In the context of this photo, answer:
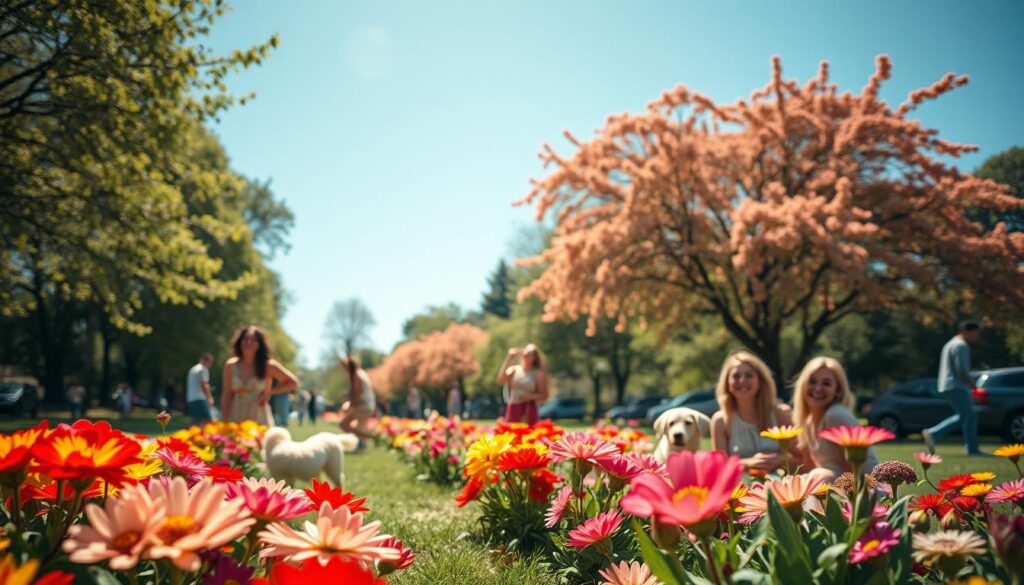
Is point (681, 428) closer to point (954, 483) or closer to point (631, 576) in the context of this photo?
point (954, 483)

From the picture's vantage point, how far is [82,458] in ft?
3.79

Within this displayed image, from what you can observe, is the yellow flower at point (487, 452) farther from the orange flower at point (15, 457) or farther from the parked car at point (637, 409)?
the parked car at point (637, 409)

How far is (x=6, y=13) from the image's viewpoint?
792 cm

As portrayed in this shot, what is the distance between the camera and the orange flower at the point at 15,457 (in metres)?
1.18

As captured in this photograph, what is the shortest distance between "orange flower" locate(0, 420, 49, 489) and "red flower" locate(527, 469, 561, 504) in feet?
7.40

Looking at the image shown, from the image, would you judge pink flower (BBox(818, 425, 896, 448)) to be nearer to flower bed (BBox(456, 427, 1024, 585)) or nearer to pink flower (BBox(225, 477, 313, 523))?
flower bed (BBox(456, 427, 1024, 585))

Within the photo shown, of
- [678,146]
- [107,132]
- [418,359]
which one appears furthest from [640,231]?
[418,359]

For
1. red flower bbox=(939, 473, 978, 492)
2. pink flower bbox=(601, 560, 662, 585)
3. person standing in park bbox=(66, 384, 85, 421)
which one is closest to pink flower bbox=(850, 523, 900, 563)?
pink flower bbox=(601, 560, 662, 585)

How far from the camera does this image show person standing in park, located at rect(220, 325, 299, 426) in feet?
22.3

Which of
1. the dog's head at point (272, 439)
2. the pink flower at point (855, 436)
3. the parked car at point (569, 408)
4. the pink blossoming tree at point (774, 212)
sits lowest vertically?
the parked car at point (569, 408)

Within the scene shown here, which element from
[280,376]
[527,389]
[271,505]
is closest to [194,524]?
[271,505]

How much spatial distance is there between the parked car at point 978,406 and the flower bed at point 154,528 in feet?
41.1

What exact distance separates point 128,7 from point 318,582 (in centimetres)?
1036

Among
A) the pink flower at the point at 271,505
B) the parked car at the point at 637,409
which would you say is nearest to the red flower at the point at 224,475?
the pink flower at the point at 271,505
